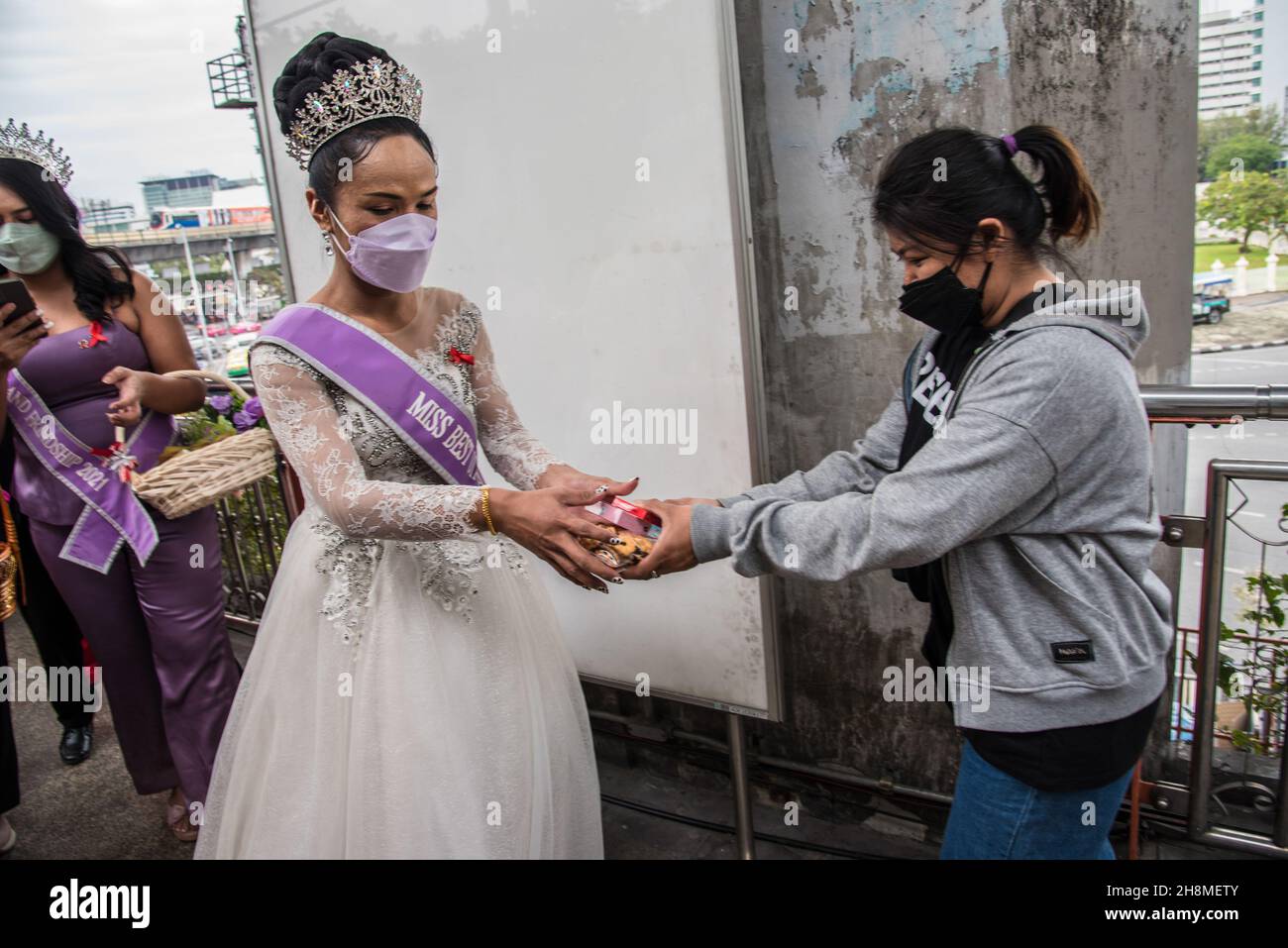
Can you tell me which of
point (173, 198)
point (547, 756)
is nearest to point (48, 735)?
point (173, 198)

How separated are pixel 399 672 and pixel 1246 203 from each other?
8.02 ft

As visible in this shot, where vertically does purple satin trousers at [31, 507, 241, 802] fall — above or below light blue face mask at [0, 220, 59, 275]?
below

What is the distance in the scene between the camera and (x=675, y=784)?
10.0 feet

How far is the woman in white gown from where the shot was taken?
1.72 m

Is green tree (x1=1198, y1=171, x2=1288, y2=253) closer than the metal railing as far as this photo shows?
No

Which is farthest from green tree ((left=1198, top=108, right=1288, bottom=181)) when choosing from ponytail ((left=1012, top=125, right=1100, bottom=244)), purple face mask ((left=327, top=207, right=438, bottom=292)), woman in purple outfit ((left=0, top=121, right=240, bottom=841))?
woman in purple outfit ((left=0, top=121, right=240, bottom=841))

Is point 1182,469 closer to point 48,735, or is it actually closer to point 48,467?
point 48,467

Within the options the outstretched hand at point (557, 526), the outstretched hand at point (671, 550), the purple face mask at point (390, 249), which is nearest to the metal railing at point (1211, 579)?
the outstretched hand at point (671, 550)

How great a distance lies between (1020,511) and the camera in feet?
4.46

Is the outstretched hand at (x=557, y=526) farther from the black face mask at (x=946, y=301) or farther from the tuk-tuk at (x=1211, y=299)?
the tuk-tuk at (x=1211, y=299)

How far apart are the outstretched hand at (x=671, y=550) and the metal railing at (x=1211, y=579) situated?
1.08m

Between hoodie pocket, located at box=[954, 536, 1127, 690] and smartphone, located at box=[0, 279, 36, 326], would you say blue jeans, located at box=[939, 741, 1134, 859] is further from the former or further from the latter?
smartphone, located at box=[0, 279, 36, 326]

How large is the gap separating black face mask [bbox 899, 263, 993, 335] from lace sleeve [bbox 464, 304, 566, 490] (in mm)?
952

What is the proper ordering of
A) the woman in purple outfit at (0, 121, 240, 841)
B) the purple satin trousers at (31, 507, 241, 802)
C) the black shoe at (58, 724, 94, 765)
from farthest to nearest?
the black shoe at (58, 724, 94, 765)
the purple satin trousers at (31, 507, 241, 802)
the woman in purple outfit at (0, 121, 240, 841)
